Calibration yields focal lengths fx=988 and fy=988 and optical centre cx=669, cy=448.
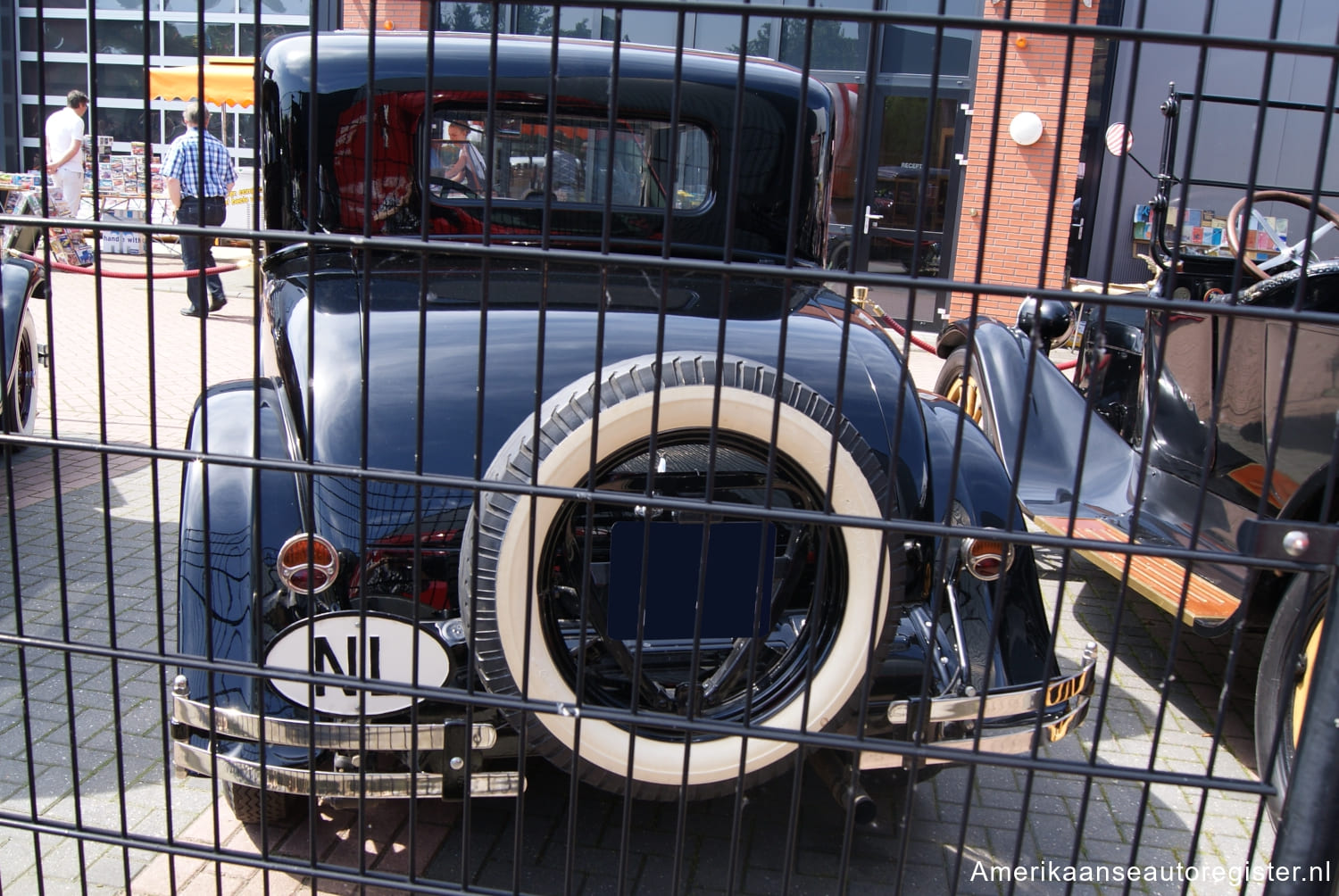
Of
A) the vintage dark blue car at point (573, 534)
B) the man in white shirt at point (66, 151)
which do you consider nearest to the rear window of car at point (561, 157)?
the vintage dark blue car at point (573, 534)

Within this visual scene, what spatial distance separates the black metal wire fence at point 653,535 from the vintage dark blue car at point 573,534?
0.04 ft

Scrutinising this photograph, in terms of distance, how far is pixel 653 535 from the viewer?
1842 mm

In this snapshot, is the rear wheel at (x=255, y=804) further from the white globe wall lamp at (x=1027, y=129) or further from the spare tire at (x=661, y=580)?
the white globe wall lamp at (x=1027, y=129)

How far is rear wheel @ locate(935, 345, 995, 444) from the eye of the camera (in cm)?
407

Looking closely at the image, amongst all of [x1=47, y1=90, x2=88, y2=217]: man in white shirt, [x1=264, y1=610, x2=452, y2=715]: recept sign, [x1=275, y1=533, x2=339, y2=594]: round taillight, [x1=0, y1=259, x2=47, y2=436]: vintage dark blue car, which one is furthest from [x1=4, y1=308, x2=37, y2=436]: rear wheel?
[x1=47, y1=90, x2=88, y2=217]: man in white shirt

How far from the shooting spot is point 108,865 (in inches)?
90.9

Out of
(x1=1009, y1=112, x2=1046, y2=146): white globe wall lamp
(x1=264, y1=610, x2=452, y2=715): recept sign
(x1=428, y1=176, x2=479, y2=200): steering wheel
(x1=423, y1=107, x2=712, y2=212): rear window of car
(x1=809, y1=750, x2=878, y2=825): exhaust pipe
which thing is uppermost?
(x1=1009, y1=112, x2=1046, y2=146): white globe wall lamp

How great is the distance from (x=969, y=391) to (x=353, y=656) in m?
2.87

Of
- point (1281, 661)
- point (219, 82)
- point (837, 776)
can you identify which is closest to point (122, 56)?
point (219, 82)

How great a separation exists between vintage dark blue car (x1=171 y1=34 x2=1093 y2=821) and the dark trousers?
0.65 ft

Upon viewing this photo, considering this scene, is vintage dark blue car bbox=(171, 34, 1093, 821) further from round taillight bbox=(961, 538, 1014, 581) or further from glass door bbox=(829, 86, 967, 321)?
glass door bbox=(829, 86, 967, 321)

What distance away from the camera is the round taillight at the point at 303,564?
6.91 feet

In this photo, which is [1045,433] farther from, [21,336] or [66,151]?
[66,151]

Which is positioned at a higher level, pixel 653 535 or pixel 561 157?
pixel 561 157
